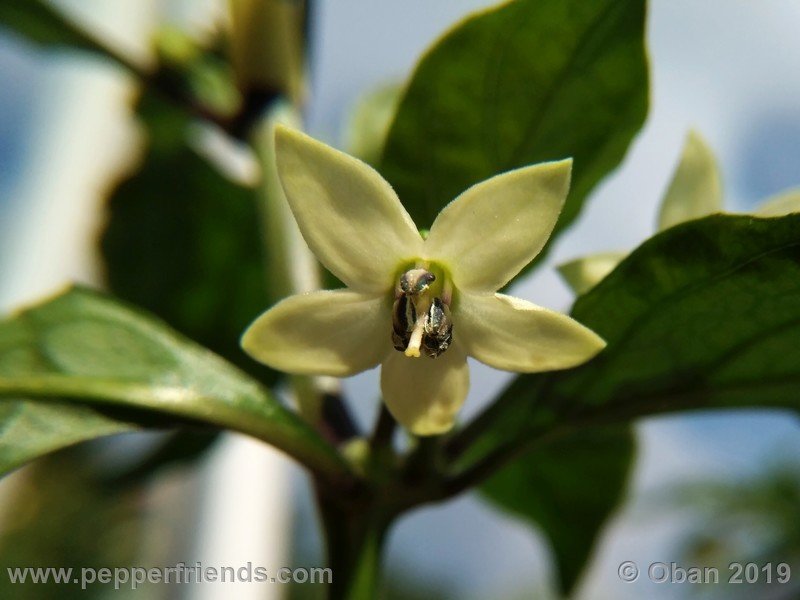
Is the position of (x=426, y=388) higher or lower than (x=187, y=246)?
higher

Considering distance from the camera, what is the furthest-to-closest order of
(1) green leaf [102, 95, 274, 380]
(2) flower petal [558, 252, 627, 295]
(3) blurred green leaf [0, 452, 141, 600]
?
(3) blurred green leaf [0, 452, 141, 600]
(1) green leaf [102, 95, 274, 380]
(2) flower petal [558, 252, 627, 295]

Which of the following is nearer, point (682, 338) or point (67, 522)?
point (682, 338)

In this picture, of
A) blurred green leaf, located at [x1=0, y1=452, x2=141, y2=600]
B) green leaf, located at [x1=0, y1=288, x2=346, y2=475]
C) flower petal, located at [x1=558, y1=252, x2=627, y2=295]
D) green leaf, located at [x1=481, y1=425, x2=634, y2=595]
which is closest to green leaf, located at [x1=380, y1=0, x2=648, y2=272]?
flower petal, located at [x1=558, y1=252, x2=627, y2=295]

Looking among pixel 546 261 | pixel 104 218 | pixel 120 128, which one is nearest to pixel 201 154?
pixel 104 218

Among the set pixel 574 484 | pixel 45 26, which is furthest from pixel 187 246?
pixel 574 484

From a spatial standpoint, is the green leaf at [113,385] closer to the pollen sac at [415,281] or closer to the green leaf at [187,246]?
the pollen sac at [415,281]

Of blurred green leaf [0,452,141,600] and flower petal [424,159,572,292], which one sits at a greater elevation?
flower petal [424,159,572,292]

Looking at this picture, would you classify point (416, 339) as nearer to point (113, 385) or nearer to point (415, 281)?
point (415, 281)

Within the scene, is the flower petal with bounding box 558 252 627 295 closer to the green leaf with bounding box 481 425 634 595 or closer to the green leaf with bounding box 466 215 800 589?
the green leaf with bounding box 466 215 800 589

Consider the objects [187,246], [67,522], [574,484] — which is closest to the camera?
[574,484]
